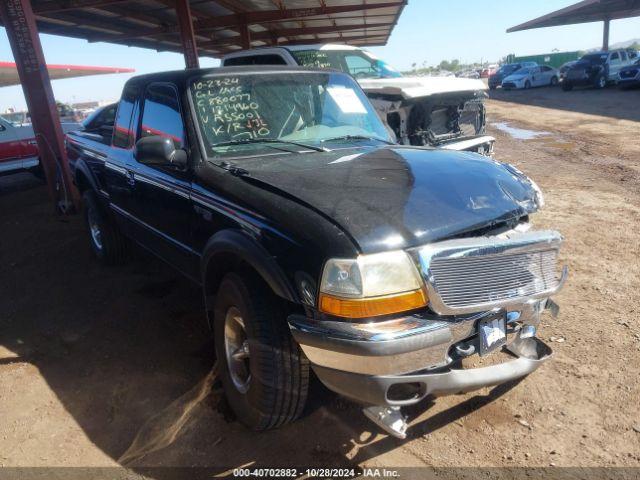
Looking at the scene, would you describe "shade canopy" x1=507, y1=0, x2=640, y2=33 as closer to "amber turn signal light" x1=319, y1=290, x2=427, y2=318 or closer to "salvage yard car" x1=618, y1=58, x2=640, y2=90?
"salvage yard car" x1=618, y1=58, x2=640, y2=90

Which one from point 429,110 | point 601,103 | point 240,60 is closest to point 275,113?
point 429,110

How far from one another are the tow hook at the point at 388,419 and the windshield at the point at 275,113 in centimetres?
175

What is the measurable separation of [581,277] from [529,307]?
90.4 inches

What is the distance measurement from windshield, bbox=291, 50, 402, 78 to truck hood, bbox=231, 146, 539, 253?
5.38 m

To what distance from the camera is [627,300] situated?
12.8ft

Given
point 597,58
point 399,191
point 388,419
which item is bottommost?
point 388,419

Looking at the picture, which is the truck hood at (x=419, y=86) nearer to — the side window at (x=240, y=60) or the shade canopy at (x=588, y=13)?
the side window at (x=240, y=60)

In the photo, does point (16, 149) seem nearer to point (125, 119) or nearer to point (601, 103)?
point (125, 119)

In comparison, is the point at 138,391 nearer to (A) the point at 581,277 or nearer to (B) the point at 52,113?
(A) the point at 581,277

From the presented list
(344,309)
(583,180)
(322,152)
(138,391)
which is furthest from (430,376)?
(583,180)

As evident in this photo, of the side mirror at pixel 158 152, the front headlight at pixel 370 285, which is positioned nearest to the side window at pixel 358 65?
the side mirror at pixel 158 152

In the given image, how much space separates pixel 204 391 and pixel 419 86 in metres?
4.94

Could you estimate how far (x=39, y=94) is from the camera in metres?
7.14

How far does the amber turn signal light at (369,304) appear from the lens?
2113 mm
